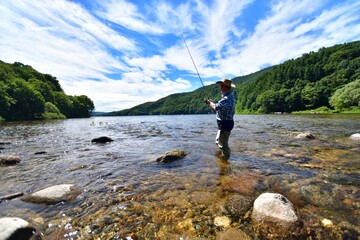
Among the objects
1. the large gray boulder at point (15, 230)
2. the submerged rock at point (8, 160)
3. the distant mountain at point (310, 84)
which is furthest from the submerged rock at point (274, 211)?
the distant mountain at point (310, 84)

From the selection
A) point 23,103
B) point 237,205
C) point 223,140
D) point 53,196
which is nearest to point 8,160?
point 53,196

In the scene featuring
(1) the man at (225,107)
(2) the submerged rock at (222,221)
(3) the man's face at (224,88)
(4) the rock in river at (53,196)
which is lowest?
(2) the submerged rock at (222,221)

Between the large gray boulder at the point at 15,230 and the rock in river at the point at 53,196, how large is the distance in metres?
1.71

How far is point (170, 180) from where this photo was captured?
7.25 metres

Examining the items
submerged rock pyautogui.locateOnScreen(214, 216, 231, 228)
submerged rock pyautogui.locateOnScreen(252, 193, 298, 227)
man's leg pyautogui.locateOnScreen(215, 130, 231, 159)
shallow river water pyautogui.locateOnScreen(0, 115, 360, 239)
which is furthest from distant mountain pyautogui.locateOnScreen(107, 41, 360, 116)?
submerged rock pyautogui.locateOnScreen(214, 216, 231, 228)

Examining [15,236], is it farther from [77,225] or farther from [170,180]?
[170,180]

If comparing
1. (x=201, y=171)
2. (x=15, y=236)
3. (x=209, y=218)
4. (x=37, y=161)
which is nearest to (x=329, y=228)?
(x=209, y=218)

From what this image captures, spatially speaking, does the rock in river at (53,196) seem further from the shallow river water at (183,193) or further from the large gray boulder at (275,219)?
the large gray boulder at (275,219)

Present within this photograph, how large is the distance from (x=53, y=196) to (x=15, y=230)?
2.11 metres

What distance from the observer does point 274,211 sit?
455 centimetres

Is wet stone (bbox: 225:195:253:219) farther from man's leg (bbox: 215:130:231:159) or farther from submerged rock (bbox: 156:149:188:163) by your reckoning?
submerged rock (bbox: 156:149:188:163)

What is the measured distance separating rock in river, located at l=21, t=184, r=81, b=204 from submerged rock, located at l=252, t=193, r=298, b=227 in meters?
5.06

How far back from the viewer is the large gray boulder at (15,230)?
3.50 m

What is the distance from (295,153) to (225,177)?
5.73 meters
